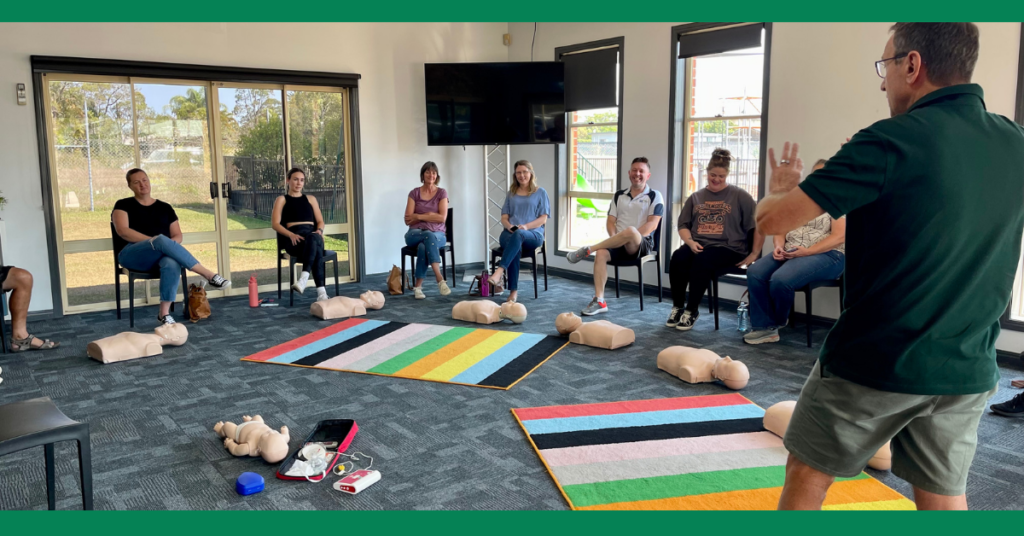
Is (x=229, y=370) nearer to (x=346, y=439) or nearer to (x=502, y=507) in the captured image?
(x=346, y=439)

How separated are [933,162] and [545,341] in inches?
132

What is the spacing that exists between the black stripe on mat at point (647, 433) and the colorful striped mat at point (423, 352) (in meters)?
0.73

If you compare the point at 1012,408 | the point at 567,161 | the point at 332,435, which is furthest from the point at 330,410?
the point at 567,161

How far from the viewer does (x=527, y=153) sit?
746 cm

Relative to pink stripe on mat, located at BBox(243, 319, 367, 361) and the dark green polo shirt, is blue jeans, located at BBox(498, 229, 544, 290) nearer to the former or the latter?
pink stripe on mat, located at BBox(243, 319, 367, 361)

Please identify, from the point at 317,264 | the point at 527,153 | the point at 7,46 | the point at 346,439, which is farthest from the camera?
the point at 527,153

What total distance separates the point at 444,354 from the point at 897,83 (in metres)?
3.19

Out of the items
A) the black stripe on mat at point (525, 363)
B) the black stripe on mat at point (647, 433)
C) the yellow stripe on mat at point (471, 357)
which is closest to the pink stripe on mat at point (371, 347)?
the yellow stripe on mat at point (471, 357)

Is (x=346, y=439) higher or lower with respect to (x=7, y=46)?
lower

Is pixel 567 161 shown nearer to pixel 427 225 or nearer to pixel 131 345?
pixel 427 225

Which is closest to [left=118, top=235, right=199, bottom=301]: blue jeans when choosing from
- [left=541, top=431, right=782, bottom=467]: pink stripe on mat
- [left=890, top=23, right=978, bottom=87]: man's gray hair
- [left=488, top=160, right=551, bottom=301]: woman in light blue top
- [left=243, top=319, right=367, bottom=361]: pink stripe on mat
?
[left=243, top=319, right=367, bottom=361]: pink stripe on mat

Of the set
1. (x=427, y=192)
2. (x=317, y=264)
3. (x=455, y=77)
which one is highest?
(x=455, y=77)

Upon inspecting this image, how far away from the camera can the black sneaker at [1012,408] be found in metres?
3.20

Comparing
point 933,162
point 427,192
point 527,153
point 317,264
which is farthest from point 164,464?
point 527,153
